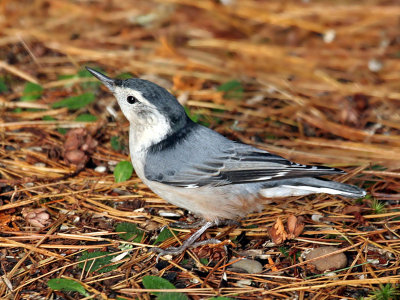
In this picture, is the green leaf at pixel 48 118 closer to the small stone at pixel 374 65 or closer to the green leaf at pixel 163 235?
the green leaf at pixel 163 235

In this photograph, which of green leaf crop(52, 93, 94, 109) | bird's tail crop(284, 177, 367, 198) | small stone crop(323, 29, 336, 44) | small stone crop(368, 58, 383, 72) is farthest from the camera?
small stone crop(323, 29, 336, 44)

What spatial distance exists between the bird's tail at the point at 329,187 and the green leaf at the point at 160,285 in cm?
117

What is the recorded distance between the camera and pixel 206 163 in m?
3.52

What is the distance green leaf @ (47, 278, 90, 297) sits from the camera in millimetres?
2865

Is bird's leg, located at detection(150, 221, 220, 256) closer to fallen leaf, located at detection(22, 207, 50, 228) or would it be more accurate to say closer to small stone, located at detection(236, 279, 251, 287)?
small stone, located at detection(236, 279, 251, 287)

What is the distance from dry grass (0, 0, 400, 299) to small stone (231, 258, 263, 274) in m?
0.06

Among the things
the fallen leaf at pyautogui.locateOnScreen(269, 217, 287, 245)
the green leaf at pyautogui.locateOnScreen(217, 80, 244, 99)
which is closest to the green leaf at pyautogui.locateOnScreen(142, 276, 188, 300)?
the fallen leaf at pyautogui.locateOnScreen(269, 217, 287, 245)

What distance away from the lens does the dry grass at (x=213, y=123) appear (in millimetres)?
3119

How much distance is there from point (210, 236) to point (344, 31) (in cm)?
394

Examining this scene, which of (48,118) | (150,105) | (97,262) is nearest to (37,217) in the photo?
(97,262)

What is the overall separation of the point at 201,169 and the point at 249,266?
78 centimetres

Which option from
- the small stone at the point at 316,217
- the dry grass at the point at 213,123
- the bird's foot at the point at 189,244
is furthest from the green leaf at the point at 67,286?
the small stone at the point at 316,217

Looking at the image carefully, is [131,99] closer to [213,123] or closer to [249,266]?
[213,123]

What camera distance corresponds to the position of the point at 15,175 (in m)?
3.94
